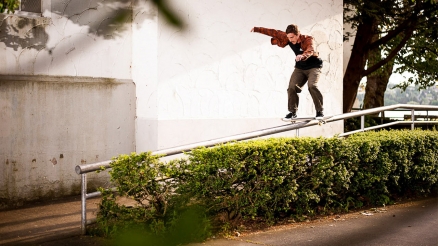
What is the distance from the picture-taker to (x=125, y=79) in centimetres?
1027

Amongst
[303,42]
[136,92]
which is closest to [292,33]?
[303,42]

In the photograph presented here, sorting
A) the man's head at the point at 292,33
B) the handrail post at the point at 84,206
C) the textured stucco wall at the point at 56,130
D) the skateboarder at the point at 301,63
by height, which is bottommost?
the handrail post at the point at 84,206

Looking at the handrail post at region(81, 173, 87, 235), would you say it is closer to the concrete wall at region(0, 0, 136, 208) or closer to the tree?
the concrete wall at region(0, 0, 136, 208)

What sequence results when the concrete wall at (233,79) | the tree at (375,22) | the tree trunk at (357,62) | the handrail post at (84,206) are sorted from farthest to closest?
1. the tree trunk at (357,62)
2. the tree at (375,22)
3. the concrete wall at (233,79)
4. the handrail post at (84,206)

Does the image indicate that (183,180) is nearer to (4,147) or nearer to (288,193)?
(288,193)

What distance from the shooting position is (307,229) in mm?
7164

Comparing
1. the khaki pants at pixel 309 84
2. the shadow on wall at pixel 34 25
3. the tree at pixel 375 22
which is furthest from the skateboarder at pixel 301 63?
the tree at pixel 375 22

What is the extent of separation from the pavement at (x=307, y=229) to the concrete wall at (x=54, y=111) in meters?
0.66

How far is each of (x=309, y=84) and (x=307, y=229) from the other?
297 centimetres

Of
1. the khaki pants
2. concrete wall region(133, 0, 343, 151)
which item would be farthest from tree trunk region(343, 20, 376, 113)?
the khaki pants

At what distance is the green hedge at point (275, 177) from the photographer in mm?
6484

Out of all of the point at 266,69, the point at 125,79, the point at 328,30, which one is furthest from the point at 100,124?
the point at 328,30

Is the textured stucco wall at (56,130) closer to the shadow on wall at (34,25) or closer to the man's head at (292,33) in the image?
the shadow on wall at (34,25)

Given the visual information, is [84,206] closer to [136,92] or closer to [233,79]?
[136,92]
